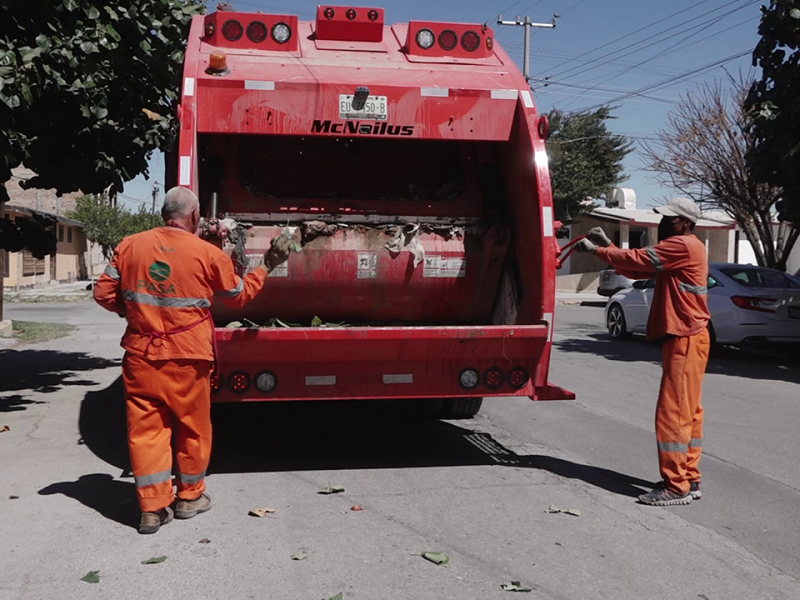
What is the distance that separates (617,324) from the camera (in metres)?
15.1

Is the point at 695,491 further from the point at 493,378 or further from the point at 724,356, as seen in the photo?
the point at 724,356

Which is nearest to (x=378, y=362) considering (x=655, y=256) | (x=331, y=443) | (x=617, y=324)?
(x=331, y=443)

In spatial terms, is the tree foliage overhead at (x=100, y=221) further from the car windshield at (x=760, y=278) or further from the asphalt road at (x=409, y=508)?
the asphalt road at (x=409, y=508)

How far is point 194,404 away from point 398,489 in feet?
4.54

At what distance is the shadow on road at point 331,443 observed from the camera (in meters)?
5.79

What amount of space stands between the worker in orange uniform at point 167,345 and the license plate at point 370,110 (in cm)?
139

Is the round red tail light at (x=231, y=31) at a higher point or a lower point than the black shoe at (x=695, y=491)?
A: higher

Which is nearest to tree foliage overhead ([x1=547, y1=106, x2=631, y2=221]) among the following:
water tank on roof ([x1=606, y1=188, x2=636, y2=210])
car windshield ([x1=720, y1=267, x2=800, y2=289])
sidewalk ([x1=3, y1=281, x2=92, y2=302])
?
water tank on roof ([x1=606, y1=188, x2=636, y2=210])

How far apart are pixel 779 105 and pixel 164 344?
888 centimetres

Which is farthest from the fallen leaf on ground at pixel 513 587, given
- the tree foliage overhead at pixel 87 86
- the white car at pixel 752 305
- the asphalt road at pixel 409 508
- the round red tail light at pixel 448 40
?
the white car at pixel 752 305

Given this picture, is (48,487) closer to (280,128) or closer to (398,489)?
(398,489)

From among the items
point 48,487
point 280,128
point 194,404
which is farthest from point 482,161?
point 48,487

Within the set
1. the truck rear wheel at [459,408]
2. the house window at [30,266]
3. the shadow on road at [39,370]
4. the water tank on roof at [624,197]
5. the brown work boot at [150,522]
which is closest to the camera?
the brown work boot at [150,522]

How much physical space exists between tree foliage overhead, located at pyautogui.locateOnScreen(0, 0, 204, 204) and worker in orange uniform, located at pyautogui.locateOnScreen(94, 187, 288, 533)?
2.36 metres
